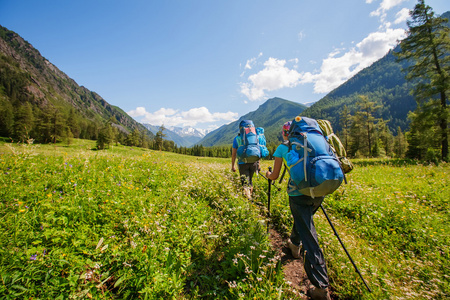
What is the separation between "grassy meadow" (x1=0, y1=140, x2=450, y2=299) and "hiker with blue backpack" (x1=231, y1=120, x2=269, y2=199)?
103cm

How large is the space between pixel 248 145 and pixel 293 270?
12.2ft

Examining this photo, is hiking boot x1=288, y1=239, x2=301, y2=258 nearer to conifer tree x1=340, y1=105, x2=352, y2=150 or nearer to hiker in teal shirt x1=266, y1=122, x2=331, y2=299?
hiker in teal shirt x1=266, y1=122, x2=331, y2=299

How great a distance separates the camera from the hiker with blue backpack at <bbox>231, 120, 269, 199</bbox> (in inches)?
241

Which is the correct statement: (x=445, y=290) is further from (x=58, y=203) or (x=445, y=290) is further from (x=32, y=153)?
(x=32, y=153)

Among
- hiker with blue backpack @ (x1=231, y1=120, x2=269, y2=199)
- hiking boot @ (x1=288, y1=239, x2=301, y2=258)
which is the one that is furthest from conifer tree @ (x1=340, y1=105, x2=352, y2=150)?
hiking boot @ (x1=288, y1=239, x2=301, y2=258)

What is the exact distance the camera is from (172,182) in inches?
248

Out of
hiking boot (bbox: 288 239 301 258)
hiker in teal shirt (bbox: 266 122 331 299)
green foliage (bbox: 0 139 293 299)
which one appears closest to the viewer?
green foliage (bbox: 0 139 293 299)

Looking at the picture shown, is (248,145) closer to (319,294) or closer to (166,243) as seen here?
(166,243)

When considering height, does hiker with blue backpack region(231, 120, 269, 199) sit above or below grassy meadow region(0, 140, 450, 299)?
above

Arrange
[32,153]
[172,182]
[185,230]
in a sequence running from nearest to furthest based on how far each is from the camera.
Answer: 1. [185,230]
2. [32,153]
3. [172,182]

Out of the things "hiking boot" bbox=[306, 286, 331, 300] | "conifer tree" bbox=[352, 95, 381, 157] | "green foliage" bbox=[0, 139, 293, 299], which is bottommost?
"hiking boot" bbox=[306, 286, 331, 300]

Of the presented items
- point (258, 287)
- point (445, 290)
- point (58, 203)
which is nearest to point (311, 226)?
point (258, 287)

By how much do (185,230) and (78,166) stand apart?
14.2ft

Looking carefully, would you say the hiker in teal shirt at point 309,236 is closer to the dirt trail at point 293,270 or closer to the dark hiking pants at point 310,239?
the dark hiking pants at point 310,239
